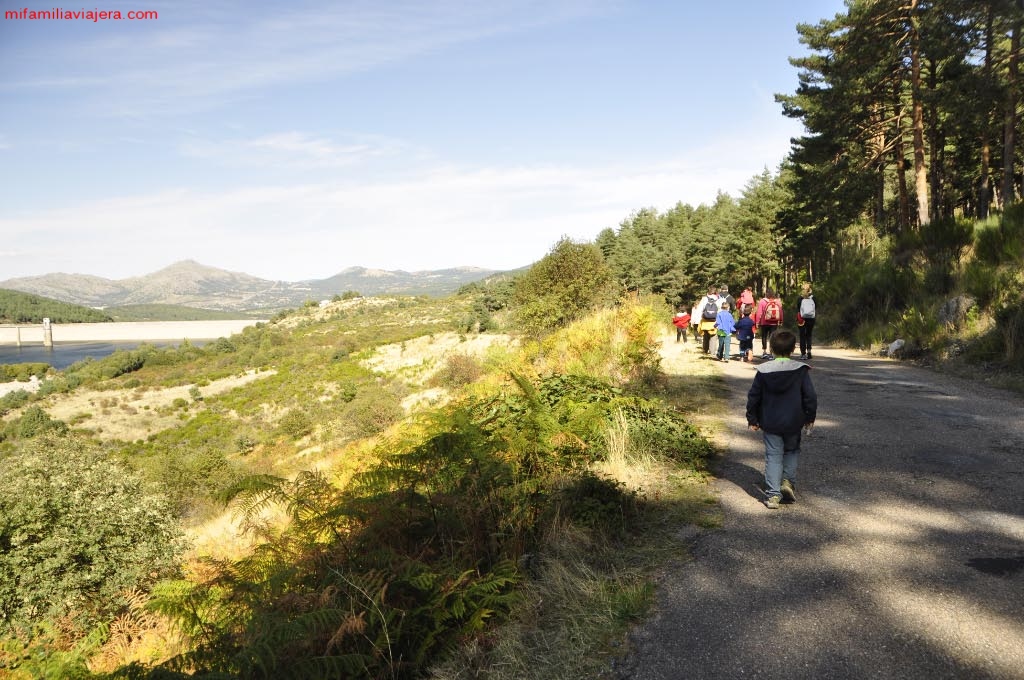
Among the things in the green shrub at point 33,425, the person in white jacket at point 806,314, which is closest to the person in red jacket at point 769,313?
the person in white jacket at point 806,314

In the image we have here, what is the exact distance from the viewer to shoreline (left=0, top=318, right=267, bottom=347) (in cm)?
16450

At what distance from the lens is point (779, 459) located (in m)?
4.77

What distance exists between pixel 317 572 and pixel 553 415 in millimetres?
2744

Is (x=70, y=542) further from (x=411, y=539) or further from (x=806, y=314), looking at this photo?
(x=806, y=314)

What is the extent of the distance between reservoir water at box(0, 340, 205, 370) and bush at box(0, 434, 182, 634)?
503ft

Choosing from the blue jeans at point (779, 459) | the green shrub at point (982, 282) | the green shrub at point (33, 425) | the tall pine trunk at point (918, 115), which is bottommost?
the green shrub at point (33, 425)

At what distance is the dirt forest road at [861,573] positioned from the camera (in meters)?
2.73

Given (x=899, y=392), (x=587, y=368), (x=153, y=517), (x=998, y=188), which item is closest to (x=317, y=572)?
(x=587, y=368)

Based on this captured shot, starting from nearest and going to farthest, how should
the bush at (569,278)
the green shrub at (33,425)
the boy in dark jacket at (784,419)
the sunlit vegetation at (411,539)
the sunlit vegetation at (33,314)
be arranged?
the sunlit vegetation at (411,539), the boy in dark jacket at (784,419), the bush at (569,278), the green shrub at (33,425), the sunlit vegetation at (33,314)

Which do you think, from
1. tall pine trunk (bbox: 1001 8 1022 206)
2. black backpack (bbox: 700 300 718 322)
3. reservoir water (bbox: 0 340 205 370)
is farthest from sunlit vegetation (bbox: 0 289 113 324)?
tall pine trunk (bbox: 1001 8 1022 206)

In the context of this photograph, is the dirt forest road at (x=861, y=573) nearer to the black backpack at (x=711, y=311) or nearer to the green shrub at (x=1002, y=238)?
the green shrub at (x=1002, y=238)

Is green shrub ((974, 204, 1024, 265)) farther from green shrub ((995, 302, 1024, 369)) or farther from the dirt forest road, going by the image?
the dirt forest road

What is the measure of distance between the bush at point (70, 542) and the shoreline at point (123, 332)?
6617 inches

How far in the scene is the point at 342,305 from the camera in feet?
625
